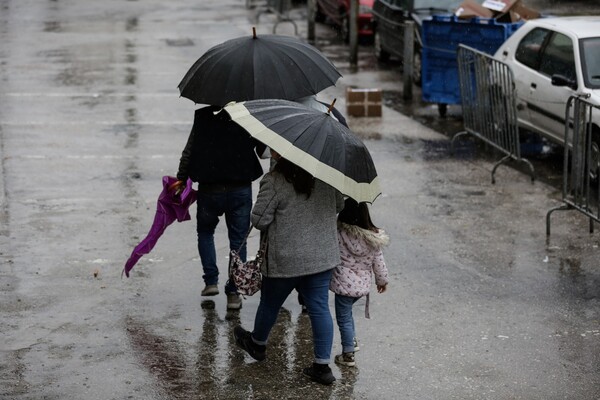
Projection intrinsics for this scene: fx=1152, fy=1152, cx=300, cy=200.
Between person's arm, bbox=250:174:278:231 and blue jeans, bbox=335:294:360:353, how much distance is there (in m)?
0.77

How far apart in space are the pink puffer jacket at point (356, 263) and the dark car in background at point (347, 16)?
54.2 feet

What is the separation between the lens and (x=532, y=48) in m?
13.7

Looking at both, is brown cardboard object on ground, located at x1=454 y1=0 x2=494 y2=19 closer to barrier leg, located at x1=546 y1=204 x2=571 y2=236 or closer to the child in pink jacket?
barrier leg, located at x1=546 y1=204 x2=571 y2=236

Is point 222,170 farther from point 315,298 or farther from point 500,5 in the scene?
point 500,5

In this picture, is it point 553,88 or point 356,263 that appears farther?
point 553,88

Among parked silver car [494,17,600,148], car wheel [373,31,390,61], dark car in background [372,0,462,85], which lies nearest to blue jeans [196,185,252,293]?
parked silver car [494,17,600,148]

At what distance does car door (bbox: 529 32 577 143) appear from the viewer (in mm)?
12758

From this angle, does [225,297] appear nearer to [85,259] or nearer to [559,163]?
[85,259]

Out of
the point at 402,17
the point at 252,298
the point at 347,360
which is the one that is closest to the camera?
the point at 347,360

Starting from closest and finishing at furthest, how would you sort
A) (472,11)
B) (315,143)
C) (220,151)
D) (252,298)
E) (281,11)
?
(315,143) < (220,151) < (252,298) < (472,11) < (281,11)

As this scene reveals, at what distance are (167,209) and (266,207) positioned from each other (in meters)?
1.84

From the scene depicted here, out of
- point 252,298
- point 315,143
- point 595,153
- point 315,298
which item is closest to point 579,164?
point 595,153

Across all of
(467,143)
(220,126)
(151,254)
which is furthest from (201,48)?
(220,126)

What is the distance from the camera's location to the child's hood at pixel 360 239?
23.3 ft
